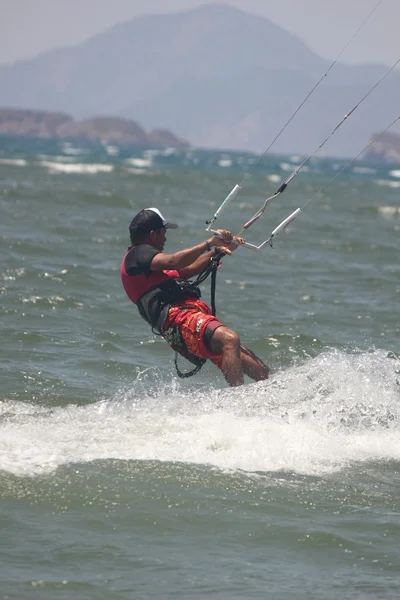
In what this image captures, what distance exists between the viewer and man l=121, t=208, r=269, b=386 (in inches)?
302

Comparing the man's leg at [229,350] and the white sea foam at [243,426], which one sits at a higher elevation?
the man's leg at [229,350]

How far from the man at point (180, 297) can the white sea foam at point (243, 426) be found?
0.94 ft

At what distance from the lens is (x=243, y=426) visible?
728 centimetres

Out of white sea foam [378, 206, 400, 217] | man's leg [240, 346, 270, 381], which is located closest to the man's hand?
man's leg [240, 346, 270, 381]

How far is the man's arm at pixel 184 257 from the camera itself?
7551 millimetres

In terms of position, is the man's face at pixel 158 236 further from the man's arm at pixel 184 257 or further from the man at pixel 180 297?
the man's arm at pixel 184 257

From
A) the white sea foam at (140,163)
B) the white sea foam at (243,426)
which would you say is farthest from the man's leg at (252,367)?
the white sea foam at (140,163)

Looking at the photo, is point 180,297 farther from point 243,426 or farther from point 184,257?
point 243,426

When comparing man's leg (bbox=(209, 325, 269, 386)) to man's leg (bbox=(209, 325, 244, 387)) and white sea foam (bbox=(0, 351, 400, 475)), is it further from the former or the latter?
white sea foam (bbox=(0, 351, 400, 475))

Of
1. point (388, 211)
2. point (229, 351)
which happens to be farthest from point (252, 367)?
point (388, 211)

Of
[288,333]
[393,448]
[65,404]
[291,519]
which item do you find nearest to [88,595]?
[291,519]

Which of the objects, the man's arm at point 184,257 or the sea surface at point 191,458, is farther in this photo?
the man's arm at point 184,257

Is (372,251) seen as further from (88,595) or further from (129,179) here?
(129,179)

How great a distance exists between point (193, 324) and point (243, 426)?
0.94 m
